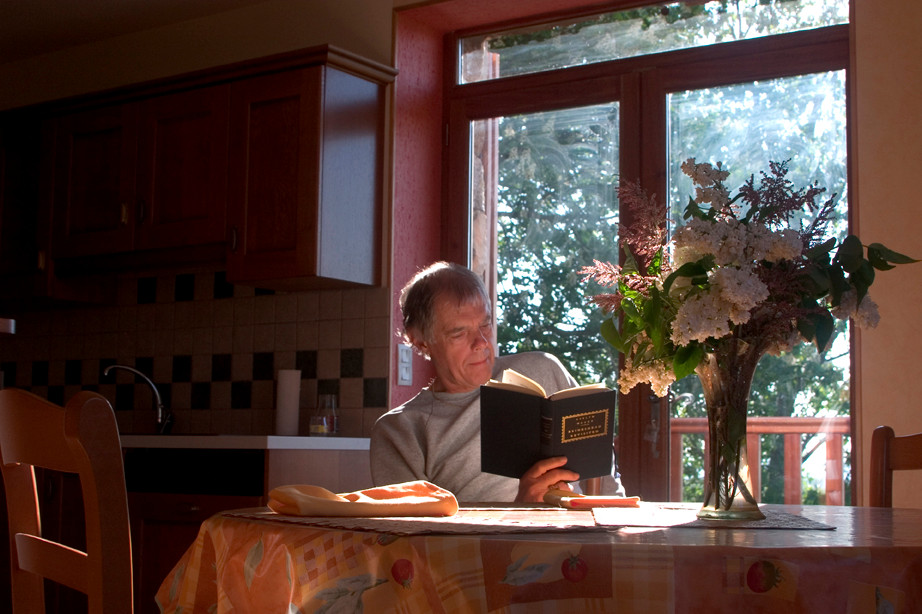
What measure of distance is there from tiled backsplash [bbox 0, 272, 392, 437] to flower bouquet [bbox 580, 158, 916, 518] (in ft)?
7.11

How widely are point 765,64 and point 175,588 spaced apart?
261 centimetres

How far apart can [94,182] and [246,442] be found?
1.49m

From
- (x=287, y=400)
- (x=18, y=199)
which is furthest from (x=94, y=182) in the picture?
(x=287, y=400)

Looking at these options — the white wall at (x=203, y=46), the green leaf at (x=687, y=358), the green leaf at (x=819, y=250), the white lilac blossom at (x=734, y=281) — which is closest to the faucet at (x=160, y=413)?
the white wall at (x=203, y=46)

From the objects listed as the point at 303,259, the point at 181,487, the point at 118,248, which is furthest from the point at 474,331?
the point at 118,248

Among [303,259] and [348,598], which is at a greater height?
[303,259]

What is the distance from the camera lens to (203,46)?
4.20m

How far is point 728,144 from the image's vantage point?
3.34 meters

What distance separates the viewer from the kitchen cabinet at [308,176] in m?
3.49

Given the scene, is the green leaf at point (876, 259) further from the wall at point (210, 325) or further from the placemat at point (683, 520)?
the wall at point (210, 325)

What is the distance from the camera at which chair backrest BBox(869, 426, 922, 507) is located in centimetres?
206

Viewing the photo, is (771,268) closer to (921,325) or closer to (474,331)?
(474,331)

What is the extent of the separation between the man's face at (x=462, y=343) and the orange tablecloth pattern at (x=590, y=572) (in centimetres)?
128

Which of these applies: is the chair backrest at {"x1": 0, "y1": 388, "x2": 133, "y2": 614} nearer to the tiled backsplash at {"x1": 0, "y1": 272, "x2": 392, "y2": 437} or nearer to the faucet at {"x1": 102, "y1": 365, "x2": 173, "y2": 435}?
the tiled backsplash at {"x1": 0, "y1": 272, "x2": 392, "y2": 437}
